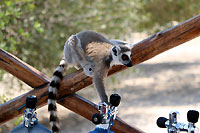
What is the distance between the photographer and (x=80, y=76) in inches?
87.0

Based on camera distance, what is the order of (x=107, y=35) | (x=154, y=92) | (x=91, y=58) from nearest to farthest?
(x=91, y=58), (x=107, y=35), (x=154, y=92)

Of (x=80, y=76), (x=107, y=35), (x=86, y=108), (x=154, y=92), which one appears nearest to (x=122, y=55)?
(x=80, y=76)

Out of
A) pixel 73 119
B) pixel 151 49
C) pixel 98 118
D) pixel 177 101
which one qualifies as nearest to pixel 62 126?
pixel 73 119

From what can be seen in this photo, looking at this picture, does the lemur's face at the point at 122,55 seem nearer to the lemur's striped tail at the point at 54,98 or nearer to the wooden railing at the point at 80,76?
the wooden railing at the point at 80,76

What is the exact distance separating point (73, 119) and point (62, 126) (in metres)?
0.38

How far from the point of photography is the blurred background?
4277 mm

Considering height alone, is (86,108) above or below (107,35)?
below

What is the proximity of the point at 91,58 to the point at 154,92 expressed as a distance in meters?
4.84

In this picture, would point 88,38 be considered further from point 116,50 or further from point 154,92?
point 154,92

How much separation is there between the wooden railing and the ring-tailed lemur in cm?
7

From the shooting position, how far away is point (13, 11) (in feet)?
10.0

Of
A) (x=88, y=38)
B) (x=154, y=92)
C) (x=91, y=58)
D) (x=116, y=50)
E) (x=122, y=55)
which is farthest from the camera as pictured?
(x=154, y=92)

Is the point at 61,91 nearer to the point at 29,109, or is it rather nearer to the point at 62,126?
the point at 29,109

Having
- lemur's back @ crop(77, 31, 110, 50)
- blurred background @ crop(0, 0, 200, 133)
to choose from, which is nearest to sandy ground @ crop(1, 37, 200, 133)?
blurred background @ crop(0, 0, 200, 133)
